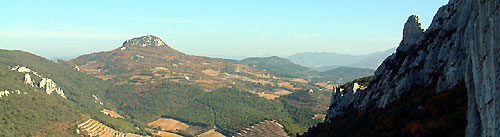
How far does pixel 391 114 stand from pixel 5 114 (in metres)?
187

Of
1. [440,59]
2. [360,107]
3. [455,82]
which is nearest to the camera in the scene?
[455,82]

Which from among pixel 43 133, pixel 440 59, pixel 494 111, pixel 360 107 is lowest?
pixel 43 133

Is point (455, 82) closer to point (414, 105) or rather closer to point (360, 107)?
point (414, 105)

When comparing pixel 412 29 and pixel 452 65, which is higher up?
pixel 412 29

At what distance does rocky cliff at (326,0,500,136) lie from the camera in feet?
62.8

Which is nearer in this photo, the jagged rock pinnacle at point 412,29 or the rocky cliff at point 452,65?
the rocky cliff at point 452,65

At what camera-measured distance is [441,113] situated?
36.2 metres

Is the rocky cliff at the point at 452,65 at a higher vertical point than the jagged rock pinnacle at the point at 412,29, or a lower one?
lower

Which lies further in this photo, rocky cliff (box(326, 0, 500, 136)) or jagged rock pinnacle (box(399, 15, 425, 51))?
jagged rock pinnacle (box(399, 15, 425, 51))

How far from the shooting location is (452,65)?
40.8m

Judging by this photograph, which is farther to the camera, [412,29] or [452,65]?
[412,29]

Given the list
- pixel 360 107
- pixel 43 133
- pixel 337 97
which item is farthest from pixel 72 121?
pixel 360 107

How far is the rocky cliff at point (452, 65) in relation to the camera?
1914 centimetres

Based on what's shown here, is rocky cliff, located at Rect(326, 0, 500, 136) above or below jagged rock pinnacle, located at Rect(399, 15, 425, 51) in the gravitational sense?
below
